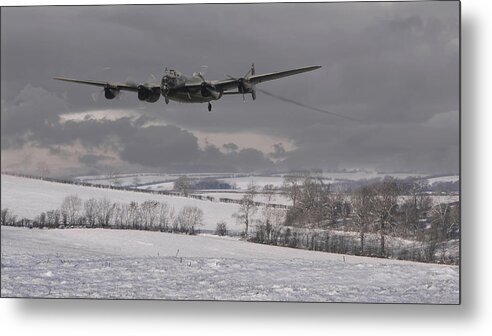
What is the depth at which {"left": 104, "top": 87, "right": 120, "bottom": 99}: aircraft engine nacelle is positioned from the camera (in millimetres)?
7473

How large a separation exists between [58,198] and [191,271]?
1.40 metres

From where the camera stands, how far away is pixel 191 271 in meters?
7.44

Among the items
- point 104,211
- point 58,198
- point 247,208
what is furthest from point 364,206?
point 58,198

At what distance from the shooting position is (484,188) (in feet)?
22.6

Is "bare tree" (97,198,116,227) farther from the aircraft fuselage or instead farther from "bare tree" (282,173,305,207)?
"bare tree" (282,173,305,207)

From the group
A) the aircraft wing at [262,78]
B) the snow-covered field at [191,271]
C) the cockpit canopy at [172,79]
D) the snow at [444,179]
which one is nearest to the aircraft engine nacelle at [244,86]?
the aircraft wing at [262,78]

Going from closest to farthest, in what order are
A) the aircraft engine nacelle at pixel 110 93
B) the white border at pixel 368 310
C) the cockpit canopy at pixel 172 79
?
the white border at pixel 368 310, the cockpit canopy at pixel 172 79, the aircraft engine nacelle at pixel 110 93

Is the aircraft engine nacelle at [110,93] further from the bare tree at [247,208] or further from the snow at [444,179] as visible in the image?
the snow at [444,179]

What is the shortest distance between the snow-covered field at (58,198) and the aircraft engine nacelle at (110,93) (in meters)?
0.85

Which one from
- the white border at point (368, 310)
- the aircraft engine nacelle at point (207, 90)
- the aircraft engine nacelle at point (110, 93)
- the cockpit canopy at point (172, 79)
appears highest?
the cockpit canopy at point (172, 79)

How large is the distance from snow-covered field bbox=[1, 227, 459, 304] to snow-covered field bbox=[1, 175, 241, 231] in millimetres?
182

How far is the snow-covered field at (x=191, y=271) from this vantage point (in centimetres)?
719

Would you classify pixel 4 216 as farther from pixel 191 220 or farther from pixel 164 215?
pixel 191 220

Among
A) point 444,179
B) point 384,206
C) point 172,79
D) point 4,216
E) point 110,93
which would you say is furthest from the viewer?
point 4,216
